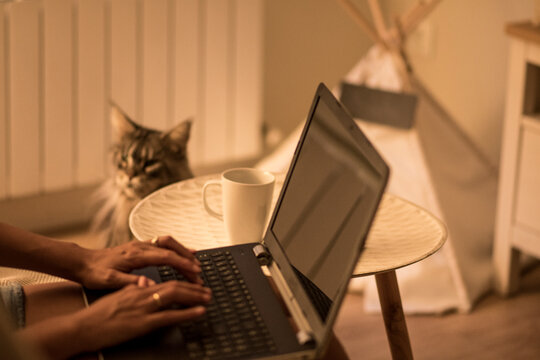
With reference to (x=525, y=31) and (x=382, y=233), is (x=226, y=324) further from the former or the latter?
(x=525, y=31)

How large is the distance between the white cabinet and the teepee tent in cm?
8

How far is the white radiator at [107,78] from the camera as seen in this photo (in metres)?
2.17

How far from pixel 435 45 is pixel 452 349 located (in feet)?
3.97

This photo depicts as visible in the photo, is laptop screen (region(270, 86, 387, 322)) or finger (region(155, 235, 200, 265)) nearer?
laptop screen (region(270, 86, 387, 322))

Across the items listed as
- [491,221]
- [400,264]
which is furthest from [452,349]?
[400,264]

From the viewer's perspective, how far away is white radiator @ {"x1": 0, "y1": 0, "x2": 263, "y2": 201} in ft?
7.13

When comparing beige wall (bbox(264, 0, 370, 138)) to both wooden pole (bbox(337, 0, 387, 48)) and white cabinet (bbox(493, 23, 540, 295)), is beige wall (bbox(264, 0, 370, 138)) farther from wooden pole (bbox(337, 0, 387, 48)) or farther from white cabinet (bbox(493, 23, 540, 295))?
white cabinet (bbox(493, 23, 540, 295))

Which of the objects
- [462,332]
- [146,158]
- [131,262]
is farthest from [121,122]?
[462,332]

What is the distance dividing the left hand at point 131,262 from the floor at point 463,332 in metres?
A: 0.91

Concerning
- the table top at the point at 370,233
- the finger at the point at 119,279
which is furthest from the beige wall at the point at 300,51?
the finger at the point at 119,279

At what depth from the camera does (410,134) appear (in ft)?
6.87

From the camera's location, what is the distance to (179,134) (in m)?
1.69

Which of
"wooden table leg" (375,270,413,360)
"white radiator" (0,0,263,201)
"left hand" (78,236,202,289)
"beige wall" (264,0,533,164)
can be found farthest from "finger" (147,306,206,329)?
"beige wall" (264,0,533,164)

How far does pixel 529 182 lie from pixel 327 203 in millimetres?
1161
